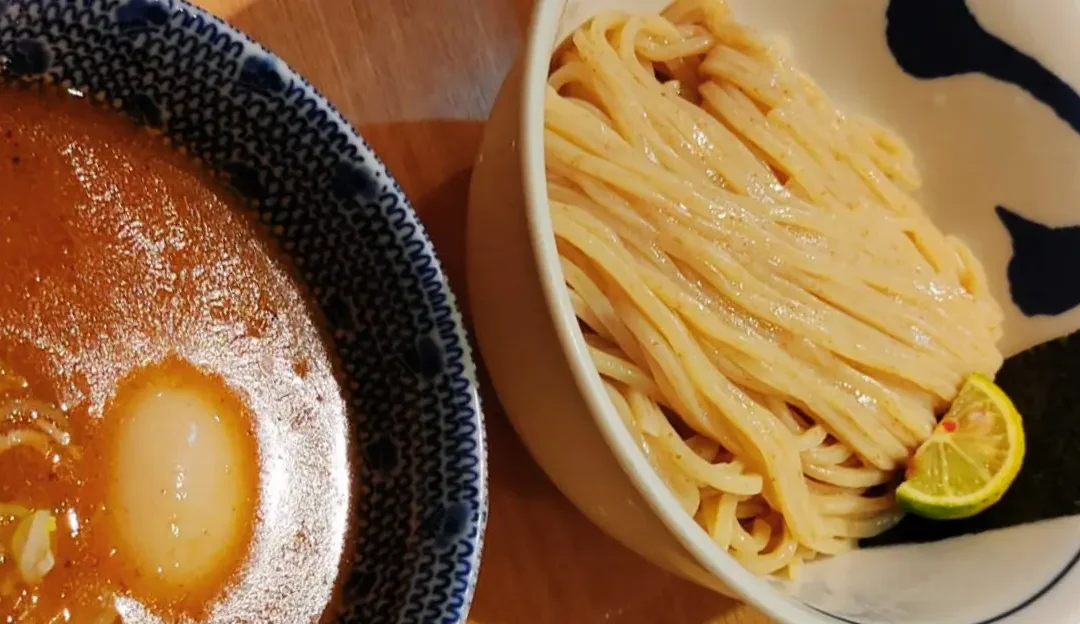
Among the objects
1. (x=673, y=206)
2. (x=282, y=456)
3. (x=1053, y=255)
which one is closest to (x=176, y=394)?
(x=282, y=456)

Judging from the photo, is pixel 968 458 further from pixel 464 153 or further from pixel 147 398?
pixel 147 398

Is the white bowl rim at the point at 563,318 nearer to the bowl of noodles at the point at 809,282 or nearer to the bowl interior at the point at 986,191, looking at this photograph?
the bowl of noodles at the point at 809,282

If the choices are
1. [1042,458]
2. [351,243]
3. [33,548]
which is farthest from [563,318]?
[1042,458]

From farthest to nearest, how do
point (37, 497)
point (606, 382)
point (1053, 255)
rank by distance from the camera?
point (1053, 255) < point (606, 382) < point (37, 497)

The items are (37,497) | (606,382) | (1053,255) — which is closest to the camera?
(37,497)

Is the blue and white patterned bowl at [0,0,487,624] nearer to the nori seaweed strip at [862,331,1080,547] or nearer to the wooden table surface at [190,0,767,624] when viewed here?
the wooden table surface at [190,0,767,624]

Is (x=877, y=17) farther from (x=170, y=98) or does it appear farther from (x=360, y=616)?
(x=360, y=616)
